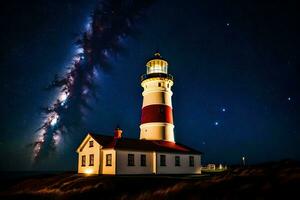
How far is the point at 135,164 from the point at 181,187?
10661mm

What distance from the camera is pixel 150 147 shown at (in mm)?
26609

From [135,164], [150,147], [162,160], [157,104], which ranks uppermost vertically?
[157,104]

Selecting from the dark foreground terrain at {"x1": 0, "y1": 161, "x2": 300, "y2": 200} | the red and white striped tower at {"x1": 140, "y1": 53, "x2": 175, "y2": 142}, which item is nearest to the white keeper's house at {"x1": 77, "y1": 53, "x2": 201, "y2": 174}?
the red and white striped tower at {"x1": 140, "y1": 53, "x2": 175, "y2": 142}

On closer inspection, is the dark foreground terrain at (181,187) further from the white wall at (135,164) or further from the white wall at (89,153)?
the white wall at (135,164)

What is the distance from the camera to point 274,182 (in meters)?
11.8

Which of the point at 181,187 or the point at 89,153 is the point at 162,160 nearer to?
the point at 89,153

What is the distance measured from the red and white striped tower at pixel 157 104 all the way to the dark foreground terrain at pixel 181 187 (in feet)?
36.5

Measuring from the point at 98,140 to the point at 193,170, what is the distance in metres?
11.4

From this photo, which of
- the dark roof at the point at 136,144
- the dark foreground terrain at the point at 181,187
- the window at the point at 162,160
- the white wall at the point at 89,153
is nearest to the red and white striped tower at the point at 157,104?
the dark roof at the point at 136,144

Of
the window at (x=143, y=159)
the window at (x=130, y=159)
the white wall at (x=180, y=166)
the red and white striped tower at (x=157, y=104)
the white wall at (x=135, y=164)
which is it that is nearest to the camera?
the white wall at (x=135, y=164)

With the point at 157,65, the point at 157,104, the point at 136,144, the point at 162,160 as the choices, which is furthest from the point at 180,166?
the point at 157,65

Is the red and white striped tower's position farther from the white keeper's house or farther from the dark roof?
the dark roof

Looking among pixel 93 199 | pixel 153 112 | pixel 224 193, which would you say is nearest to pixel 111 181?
pixel 93 199

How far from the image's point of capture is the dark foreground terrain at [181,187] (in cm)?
1134
